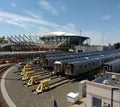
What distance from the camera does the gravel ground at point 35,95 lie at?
18819mm

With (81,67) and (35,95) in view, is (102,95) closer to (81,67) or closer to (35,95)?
(35,95)

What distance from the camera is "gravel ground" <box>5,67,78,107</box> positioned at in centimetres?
1882

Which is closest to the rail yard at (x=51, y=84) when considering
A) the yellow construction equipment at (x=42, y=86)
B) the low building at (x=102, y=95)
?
the yellow construction equipment at (x=42, y=86)

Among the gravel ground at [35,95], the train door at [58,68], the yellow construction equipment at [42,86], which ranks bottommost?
the gravel ground at [35,95]

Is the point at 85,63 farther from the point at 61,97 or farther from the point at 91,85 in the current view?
the point at 91,85

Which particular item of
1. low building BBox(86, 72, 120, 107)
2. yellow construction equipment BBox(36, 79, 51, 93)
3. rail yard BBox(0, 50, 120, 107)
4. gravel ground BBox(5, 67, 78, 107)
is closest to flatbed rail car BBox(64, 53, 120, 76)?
rail yard BBox(0, 50, 120, 107)

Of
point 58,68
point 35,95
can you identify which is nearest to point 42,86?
point 35,95

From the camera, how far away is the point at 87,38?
175m

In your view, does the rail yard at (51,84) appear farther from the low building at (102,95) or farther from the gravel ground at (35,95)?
the low building at (102,95)

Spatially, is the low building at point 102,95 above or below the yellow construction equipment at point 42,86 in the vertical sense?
above

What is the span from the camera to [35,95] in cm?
2175

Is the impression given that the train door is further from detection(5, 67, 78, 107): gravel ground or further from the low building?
the low building

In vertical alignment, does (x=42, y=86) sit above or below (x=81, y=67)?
below

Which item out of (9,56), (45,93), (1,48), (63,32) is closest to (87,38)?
(63,32)
